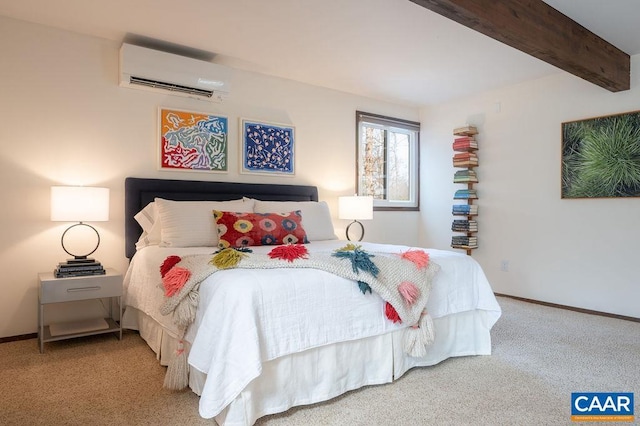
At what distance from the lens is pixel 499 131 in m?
4.48

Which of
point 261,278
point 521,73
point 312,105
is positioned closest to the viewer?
point 261,278

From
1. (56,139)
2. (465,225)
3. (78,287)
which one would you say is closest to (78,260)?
(78,287)

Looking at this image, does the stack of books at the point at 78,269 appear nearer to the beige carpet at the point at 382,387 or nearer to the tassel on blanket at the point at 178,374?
the beige carpet at the point at 382,387

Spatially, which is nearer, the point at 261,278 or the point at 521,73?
the point at 261,278

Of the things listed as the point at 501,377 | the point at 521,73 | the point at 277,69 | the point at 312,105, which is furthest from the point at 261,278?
the point at 521,73

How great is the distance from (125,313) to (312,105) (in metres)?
2.69

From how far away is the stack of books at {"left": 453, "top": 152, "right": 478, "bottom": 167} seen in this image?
4594 millimetres

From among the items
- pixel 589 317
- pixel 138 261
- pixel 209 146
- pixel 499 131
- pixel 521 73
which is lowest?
pixel 589 317

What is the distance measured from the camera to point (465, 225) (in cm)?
460

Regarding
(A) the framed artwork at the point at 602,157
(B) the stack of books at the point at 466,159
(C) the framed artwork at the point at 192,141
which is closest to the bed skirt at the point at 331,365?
(C) the framed artwork at the point at 192,141

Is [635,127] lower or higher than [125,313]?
higher

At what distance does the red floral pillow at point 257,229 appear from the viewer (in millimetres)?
2971

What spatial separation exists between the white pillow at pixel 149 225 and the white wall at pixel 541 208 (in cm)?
339

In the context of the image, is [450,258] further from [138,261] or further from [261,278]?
[138,261]
